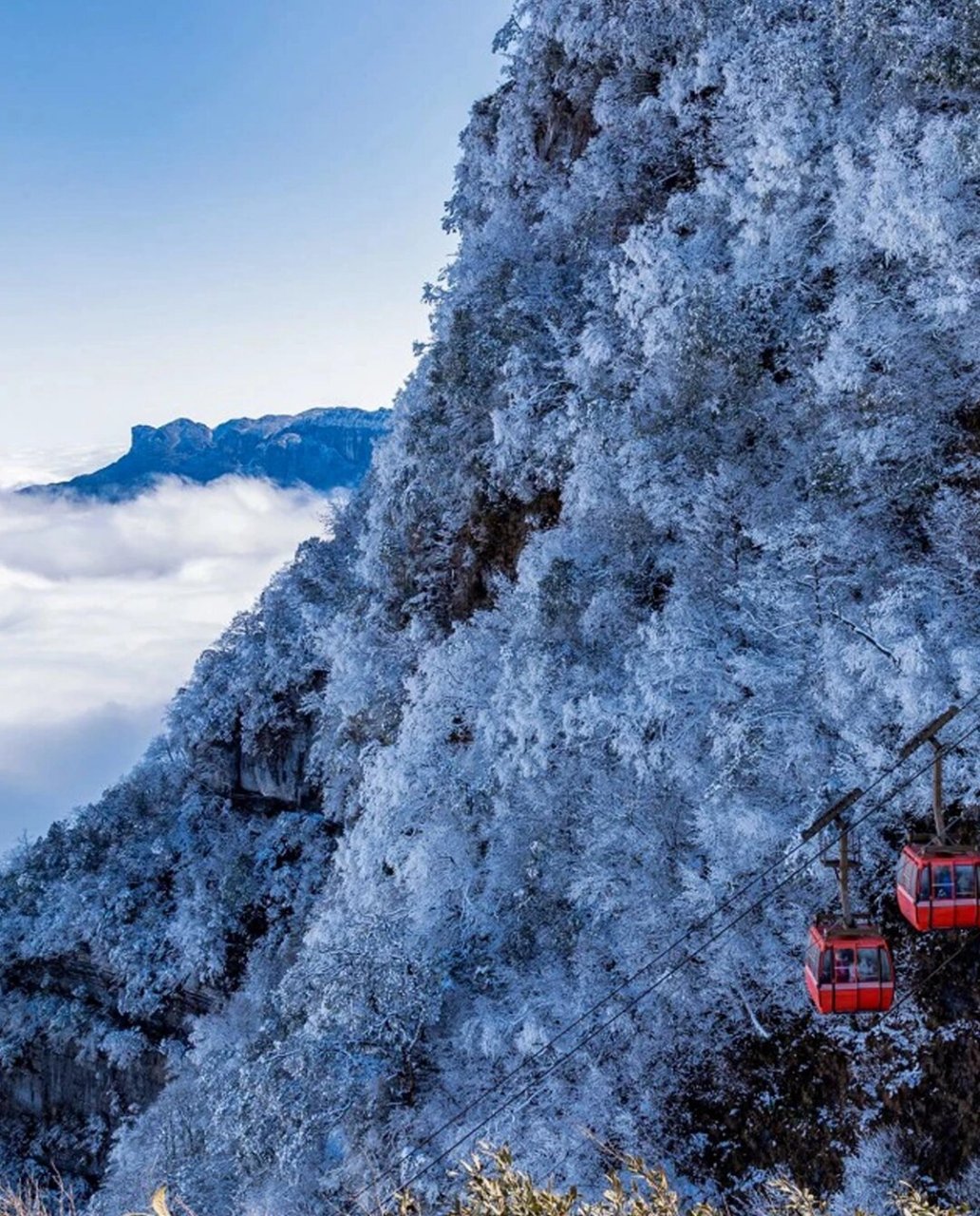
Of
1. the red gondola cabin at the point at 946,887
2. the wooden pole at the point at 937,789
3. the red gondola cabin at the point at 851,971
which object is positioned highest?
the wooden pole at the point at 937,789

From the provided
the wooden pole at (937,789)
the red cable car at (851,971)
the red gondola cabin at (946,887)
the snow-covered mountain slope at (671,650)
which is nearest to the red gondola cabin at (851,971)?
the red cable car at (851,971)

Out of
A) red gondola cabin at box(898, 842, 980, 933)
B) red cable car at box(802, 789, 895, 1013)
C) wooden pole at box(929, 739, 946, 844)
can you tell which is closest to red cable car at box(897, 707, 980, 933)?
red gondola cabin at box(898, 842, 980, 933)

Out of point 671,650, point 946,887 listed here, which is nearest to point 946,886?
point 946,887

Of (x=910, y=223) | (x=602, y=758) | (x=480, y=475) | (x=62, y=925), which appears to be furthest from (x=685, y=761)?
(x=62, y=925)

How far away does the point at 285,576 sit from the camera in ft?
129

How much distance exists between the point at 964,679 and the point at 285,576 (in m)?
31.7

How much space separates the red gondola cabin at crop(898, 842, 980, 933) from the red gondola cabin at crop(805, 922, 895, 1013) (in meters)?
0.67

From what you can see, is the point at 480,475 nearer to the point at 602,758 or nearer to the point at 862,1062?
the point at 602,758

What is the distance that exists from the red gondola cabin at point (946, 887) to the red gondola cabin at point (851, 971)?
2.19ft

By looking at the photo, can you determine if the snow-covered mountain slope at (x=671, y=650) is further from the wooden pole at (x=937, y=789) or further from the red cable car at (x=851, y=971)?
the wooden pole at (x=937, y=789)

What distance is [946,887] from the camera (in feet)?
32.1

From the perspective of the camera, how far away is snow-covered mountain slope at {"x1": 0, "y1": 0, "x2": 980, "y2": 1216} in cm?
1377

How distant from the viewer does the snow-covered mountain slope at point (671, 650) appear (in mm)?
13773

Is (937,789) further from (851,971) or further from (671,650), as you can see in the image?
(671,650)
